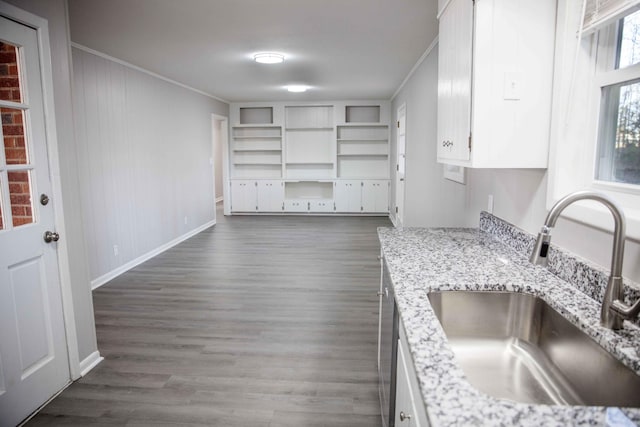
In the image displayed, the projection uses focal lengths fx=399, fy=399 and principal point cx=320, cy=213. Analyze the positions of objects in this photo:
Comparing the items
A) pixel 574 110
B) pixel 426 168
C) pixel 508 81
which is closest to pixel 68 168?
pixel 508 81

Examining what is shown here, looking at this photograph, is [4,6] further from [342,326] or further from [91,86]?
[342,326]

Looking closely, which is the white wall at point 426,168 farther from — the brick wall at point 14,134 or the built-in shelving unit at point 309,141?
the built-in shelving unit at point 309,141

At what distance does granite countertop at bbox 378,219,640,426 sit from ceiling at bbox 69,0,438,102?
1864 mm

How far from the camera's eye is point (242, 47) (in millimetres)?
4094

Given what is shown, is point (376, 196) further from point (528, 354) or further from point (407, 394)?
point (407, 394)

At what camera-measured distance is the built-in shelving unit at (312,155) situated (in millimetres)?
8688

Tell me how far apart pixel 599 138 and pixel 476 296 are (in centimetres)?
74

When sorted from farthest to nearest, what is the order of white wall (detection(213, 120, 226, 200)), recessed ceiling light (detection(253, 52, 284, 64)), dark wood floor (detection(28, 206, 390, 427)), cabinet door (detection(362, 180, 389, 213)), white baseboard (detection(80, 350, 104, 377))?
white wall (detection(213, 120, 226, 200))
cabinet door (detection(362, 180, 389, 213))
recessed ceiling light (detection(253, 52, 284, 64))
white baseboard (detection(80, 350, 104, 377))
dark wood floor (detection(28, 206, 390, 427))

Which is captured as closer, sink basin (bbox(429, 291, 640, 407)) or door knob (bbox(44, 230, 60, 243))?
sink basin (bbox(429, 291, 640, 407))

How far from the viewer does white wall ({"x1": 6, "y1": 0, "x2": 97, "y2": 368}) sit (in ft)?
7.49

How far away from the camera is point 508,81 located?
157 cm

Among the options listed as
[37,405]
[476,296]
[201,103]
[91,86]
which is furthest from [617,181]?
[201,103]

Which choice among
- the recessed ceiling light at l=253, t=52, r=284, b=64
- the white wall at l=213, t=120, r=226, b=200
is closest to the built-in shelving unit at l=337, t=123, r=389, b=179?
the white wall at l=213, t=120, r=226, b=200

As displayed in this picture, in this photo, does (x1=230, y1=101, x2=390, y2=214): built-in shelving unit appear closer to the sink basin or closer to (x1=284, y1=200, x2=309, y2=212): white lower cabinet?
(x1=284, y1=200, x2=309, y2=212): white lower cabinet
